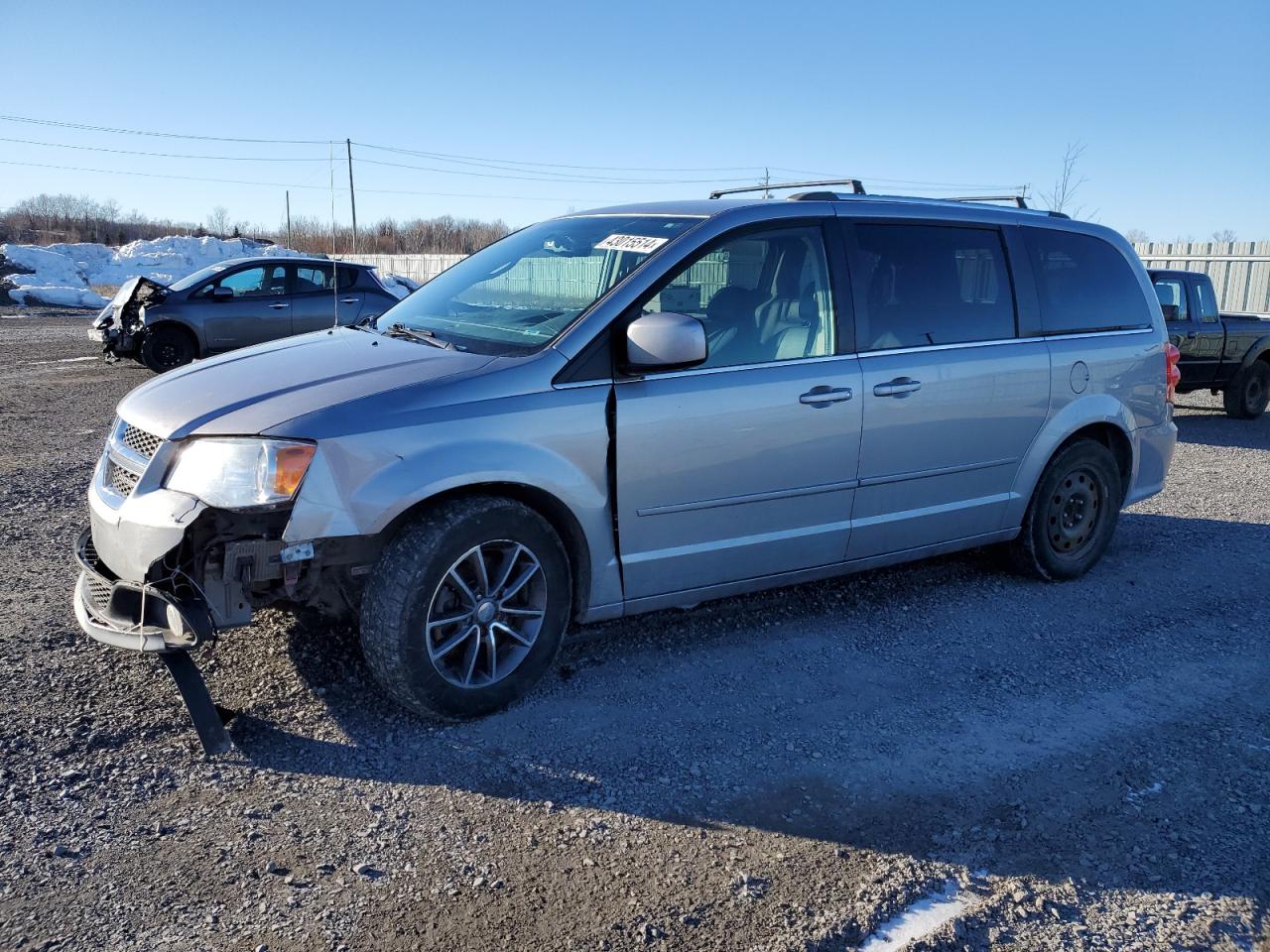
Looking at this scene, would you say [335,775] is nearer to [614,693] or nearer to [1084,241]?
[614,693]

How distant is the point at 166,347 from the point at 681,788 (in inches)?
489

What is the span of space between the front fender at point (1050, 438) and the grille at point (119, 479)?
166 inches

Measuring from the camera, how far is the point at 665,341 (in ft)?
13.0

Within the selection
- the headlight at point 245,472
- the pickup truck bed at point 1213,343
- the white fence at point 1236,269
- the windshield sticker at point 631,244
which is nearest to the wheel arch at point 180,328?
the windshield sticker at point 631,244

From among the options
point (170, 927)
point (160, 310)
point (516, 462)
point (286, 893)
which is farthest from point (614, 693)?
point (160, 310)

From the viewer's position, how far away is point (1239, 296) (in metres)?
23.8

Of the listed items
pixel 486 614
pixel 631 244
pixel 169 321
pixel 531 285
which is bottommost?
pixel 486 614

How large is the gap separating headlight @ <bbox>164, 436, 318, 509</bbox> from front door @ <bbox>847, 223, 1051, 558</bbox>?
2533mm

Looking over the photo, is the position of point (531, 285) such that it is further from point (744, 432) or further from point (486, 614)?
point (486, 614)

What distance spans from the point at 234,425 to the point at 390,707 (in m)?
1.23

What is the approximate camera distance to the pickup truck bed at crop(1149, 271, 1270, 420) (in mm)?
12594

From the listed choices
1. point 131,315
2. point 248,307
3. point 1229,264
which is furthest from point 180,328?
point 1229,264

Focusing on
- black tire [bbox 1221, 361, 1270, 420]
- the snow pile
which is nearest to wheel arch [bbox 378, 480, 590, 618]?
black tire [bbox 1221, 361, 1270, 420]

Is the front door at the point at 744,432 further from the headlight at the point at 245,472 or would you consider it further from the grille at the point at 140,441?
the grille at the point at 140,441
